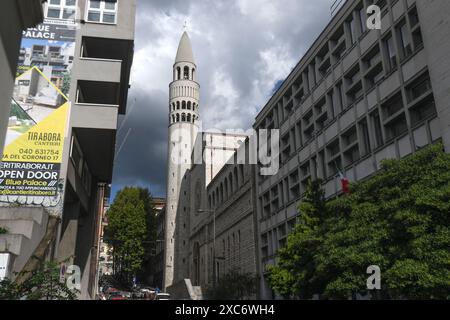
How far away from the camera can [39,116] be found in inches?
1074

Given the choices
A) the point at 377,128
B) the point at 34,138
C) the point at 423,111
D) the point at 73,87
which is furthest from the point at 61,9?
the point at 423,111

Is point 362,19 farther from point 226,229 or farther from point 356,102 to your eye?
point 226,229

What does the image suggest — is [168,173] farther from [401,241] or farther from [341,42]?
[401,241]

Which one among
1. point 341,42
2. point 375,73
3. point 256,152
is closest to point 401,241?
point 375,73

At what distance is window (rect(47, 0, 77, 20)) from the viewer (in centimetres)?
3053

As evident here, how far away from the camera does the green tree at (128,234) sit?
7550 cm

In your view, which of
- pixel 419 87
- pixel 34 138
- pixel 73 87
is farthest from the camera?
pixel 73 87

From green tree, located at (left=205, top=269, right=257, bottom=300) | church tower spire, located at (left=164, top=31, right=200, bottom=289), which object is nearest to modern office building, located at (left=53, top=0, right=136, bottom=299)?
green tree, located at (left=205, top=269, right=257, bottom=300)

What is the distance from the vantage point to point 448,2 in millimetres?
20281

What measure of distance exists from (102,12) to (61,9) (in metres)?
3.14

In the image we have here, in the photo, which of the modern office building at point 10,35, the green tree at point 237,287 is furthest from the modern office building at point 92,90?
the modern office building at point 10,35

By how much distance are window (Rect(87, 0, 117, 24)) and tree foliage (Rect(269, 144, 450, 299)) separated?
2202 centimetres

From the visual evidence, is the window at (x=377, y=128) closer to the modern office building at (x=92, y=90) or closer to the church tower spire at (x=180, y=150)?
the modern office building at (x=92, y=90)

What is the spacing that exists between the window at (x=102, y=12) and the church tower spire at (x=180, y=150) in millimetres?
57216
